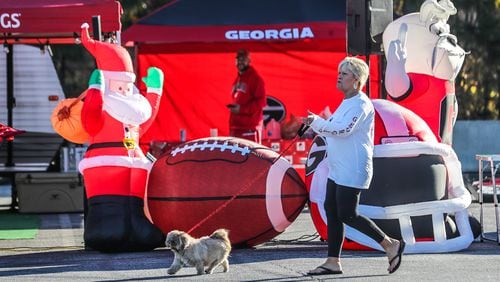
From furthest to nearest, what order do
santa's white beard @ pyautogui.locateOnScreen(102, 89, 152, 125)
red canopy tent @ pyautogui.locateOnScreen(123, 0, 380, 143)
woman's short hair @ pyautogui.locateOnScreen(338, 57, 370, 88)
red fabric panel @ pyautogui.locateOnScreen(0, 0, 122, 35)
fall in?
red canopy tent @ pyautogui.locateOnScreen(123, 0, 380, 143)
red fabric panel @ pyautogui.locateOnScreen(0, 0, 122, 35)
santa's white beard @ pyautogui.locateOnScreen(102, 89, 152, 125)
woman's short hair @ pyautogui.locateOnScreen(338, 57, 370, 88)

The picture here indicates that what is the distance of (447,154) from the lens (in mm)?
11391

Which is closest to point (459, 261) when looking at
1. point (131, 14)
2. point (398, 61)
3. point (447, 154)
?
point (447, 154)

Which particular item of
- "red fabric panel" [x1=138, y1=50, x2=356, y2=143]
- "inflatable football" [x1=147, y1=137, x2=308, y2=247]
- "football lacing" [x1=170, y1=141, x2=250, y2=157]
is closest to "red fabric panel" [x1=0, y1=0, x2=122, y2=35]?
"football lacing" [x1=170, y1=141, x2=250, y2=157]

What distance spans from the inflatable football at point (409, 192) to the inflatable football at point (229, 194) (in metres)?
0.38

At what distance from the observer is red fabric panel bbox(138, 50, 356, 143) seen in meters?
19.6

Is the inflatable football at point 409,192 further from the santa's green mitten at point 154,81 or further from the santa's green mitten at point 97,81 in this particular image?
the santa's green mitten at point 97,81

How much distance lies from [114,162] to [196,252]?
2135mm

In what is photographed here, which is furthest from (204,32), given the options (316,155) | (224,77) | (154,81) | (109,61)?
(316,155)

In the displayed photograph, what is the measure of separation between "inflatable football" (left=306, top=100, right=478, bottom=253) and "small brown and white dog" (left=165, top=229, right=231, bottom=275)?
5.91ft

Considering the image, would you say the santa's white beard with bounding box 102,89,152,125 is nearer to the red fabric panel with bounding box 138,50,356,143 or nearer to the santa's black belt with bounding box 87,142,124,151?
the santa's black belt with bounding box 87,142,124,151

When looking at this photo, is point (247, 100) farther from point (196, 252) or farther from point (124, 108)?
point (196, 252)

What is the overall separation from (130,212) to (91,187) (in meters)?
0.47

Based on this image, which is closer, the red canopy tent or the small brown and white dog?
the small brown and white dog

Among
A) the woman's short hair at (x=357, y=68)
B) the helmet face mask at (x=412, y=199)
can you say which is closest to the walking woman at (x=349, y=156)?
the woman's short hair at (x=357, y=68)
